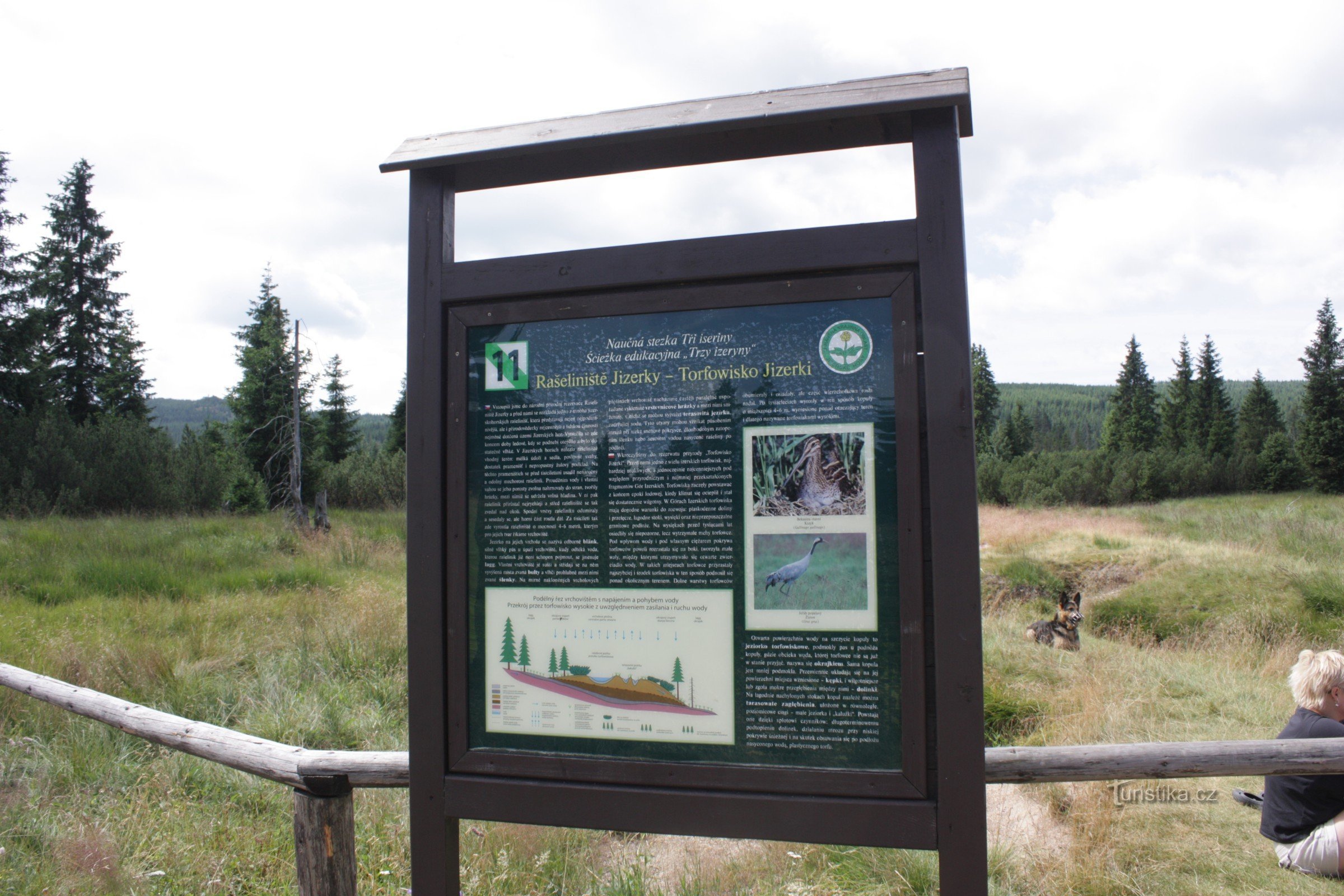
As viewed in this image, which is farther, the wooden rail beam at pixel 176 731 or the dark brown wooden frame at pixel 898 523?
the wooden rail beam at pixel 176 731

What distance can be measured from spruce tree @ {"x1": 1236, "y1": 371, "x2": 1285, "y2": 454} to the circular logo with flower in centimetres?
6319

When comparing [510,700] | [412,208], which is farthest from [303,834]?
[412,208]

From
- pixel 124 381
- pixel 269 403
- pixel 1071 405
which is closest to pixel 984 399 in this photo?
pixel 269 403

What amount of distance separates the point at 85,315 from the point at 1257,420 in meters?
73.5

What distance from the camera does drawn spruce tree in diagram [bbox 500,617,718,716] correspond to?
218 cm

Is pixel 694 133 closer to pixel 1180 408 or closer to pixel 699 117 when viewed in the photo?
pixel 699 117

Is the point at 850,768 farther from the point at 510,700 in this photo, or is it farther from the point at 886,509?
the point at 510,700

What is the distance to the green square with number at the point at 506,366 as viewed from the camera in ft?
7.82

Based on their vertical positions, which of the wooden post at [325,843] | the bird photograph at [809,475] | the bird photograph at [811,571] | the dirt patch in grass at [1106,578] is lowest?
the dirt patch in grass at [1106,578]

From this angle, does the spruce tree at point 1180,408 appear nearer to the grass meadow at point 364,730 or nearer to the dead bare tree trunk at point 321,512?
the grass meadow at point 364,730

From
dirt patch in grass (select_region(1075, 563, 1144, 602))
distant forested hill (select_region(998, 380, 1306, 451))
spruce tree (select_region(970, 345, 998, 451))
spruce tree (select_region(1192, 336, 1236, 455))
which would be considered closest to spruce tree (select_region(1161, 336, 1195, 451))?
spruce tree (select_region(1192, 336, 1236, 455))

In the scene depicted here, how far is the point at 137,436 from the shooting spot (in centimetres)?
2666

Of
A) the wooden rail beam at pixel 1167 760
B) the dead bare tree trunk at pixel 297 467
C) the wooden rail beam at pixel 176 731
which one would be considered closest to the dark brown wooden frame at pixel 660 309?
the wooden rail beam at pixel 176 731

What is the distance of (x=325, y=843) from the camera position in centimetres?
274
